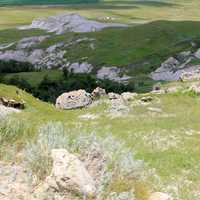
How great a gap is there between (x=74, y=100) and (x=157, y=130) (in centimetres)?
2288

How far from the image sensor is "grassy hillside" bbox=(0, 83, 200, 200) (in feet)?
63.1

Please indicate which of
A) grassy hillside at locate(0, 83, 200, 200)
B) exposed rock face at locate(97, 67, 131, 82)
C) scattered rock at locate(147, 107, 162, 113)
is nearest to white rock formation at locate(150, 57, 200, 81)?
exposed rock face at locate(97, 67, 131, 82)

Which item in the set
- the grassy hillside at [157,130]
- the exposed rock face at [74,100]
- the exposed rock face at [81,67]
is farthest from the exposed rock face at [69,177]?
the exposed rock face at [81,67]

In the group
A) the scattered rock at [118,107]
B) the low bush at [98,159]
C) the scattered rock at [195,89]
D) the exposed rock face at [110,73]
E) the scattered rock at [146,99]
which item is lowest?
the exposed rock face at [110,73]

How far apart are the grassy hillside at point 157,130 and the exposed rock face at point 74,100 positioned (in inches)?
211

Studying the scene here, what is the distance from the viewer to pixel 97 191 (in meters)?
12.6

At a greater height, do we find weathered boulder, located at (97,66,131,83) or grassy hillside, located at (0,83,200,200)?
grassy hillside, located at (0,83,200,200)

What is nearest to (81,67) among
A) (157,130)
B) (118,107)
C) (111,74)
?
(111,74)

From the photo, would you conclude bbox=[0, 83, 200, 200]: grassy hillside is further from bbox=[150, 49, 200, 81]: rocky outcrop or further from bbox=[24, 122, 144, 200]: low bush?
bbox=[150, 49, 200, 81]: rocky outcrop

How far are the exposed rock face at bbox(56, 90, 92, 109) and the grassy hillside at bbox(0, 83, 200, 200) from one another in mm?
5349

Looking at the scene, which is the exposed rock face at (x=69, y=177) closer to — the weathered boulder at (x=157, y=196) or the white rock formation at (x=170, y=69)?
the weathered boulder at (x=157, y=196)

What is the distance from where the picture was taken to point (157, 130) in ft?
105

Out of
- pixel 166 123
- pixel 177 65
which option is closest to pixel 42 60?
pixel 177 65

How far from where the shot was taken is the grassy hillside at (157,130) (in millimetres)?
19219
